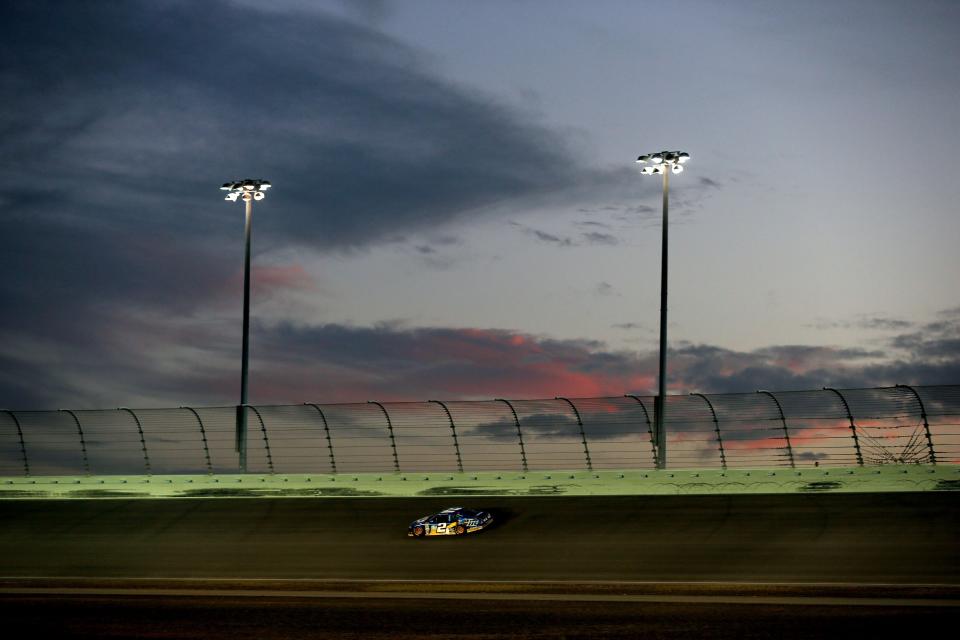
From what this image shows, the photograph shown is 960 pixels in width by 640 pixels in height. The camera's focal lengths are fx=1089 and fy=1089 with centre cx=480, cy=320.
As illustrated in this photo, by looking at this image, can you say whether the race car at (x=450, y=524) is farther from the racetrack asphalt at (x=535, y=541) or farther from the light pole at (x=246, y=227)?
the light pole at (x=246, y=227)

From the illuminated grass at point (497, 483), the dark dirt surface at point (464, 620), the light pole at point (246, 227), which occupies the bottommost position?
the dark dirt surface at point (464, 620)

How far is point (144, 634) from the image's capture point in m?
15.2

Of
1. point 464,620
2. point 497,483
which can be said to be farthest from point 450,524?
point 464,620

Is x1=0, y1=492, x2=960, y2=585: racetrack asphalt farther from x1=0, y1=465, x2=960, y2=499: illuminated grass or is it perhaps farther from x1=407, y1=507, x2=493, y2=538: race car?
x1=0, y1=465, x2=960, y2=499: illuminated grass

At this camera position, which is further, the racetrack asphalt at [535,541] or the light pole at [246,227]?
the light pole at [246,227]

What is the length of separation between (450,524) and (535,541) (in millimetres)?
2075

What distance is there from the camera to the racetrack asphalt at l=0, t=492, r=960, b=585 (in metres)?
20.5

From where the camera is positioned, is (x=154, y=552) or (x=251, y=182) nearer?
(x=154, y=552)

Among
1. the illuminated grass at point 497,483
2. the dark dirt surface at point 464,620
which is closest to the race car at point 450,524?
the illuminated grass at point 497,483

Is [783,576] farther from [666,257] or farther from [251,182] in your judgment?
[251,182]

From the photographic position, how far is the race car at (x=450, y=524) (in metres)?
24.5

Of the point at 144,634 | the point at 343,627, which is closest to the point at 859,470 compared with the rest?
the point at 343,627

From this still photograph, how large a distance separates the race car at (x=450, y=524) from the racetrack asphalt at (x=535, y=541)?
9.5 inches

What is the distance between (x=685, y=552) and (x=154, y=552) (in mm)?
12664
